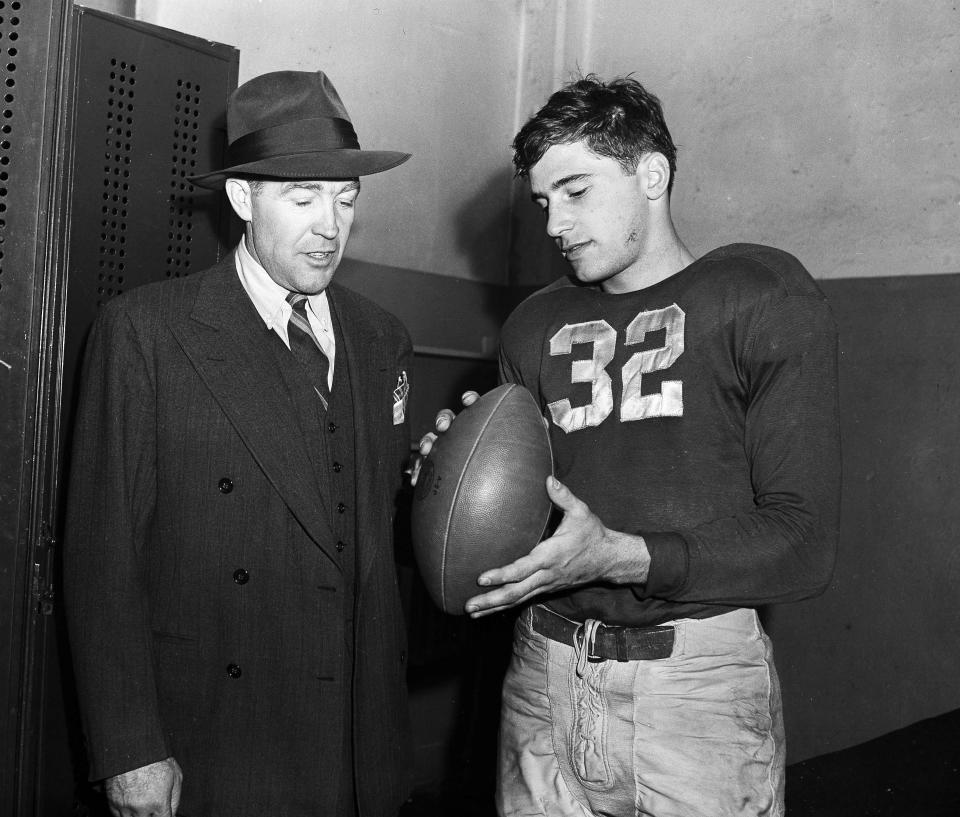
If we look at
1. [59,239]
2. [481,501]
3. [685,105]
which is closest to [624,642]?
[481,501]

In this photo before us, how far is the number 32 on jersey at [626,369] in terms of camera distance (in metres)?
1.74

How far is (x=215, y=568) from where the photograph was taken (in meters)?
1.74

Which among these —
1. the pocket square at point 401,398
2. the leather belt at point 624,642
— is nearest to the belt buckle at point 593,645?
the leather belt at point 624,642

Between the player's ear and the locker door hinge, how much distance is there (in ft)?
4.51

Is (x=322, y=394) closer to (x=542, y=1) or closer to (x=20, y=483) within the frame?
(x=20, y=483)

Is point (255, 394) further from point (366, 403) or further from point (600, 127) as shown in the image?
point (600, 127)

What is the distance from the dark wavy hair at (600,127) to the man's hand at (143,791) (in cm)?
129

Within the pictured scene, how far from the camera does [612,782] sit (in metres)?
1.71

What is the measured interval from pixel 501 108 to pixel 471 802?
2546mm

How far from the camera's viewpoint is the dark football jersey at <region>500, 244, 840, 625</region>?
1.62 m

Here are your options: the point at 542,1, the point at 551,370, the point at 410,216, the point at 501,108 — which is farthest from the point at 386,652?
the point at 542,1

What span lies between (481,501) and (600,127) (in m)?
0.77

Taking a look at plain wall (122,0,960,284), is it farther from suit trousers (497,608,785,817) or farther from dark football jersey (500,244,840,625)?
suit trousers (497,608,785,817)

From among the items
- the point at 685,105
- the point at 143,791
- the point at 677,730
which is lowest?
the point at 143,791
